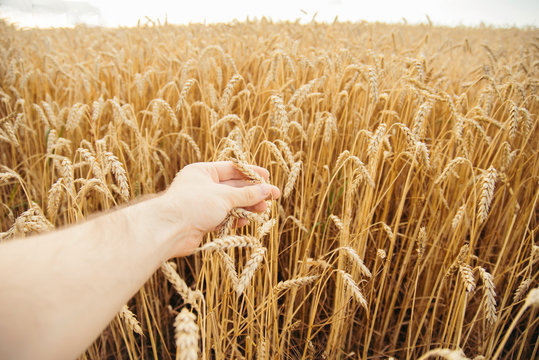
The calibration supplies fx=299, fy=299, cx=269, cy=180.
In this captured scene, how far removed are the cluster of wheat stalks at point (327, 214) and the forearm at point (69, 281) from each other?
0.33 feet

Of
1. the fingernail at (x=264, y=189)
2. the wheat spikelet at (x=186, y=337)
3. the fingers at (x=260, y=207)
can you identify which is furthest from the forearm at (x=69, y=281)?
the fingers at (x=260, y=207)

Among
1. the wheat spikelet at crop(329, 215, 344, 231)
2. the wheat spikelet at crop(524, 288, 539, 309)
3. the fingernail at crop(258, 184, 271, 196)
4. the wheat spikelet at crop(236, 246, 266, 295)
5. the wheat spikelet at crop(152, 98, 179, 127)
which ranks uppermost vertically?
the wheat spikelet at crop(152, 98, 179, 127)

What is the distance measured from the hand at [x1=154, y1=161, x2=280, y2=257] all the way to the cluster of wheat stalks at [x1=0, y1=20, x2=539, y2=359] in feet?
0.21

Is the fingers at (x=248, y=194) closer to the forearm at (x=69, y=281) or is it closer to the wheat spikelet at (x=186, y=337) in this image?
the forearm at (x=69, y=281)

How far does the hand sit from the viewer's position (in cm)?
76

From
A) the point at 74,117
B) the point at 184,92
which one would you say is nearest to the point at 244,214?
the point at 184,92

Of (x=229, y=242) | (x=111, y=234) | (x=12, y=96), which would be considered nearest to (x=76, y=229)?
(x=111, y=234)

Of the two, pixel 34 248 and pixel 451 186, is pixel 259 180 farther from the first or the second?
pixel 451 186

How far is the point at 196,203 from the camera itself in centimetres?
82

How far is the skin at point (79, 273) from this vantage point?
461 millimetres

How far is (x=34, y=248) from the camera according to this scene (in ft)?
1.77

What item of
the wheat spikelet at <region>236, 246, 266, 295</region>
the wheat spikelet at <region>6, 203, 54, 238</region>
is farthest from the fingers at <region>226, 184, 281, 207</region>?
the wheat spikelet at <region>6, 203, 54, 238</region>

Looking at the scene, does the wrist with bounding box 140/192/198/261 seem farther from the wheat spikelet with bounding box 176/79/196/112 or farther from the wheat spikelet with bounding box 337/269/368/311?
the wheat spikelet with bounding box 176/79/196/112

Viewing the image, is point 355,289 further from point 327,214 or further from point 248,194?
point 327,214
